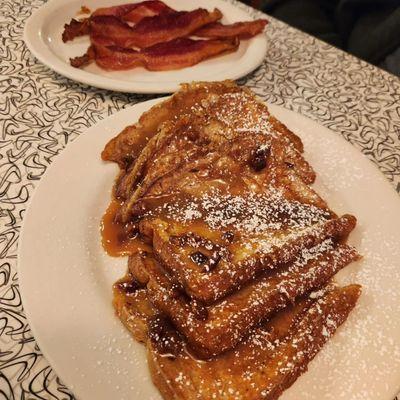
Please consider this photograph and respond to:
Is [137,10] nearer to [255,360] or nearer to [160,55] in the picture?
[160,55]

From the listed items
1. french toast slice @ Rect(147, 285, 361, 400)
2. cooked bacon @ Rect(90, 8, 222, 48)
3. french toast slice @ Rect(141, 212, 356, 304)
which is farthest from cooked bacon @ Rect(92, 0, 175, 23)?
french toast slice @ Rect(147, 285, 361, 400)

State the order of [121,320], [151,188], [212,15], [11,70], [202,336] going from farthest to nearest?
1. [212,15]
2. [11,70]
3. [151,188]
4. [121,320]
5. [202,336]

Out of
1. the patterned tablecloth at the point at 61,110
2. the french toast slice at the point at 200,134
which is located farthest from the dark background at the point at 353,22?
the french toast slice at the point at 200,134

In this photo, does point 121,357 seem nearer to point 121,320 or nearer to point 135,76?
point 121,320

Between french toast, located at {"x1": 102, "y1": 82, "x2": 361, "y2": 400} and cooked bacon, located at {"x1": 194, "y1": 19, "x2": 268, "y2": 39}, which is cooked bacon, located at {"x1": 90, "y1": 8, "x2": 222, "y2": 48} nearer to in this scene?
cooked bacon, located at {"x1": 194, "y1": 19, "x2": 268, "y2": 39}

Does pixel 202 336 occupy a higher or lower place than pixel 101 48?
higher

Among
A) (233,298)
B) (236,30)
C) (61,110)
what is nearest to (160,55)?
(236,30)

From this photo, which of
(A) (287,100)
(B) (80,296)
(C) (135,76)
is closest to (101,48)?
(C) (135,76)
